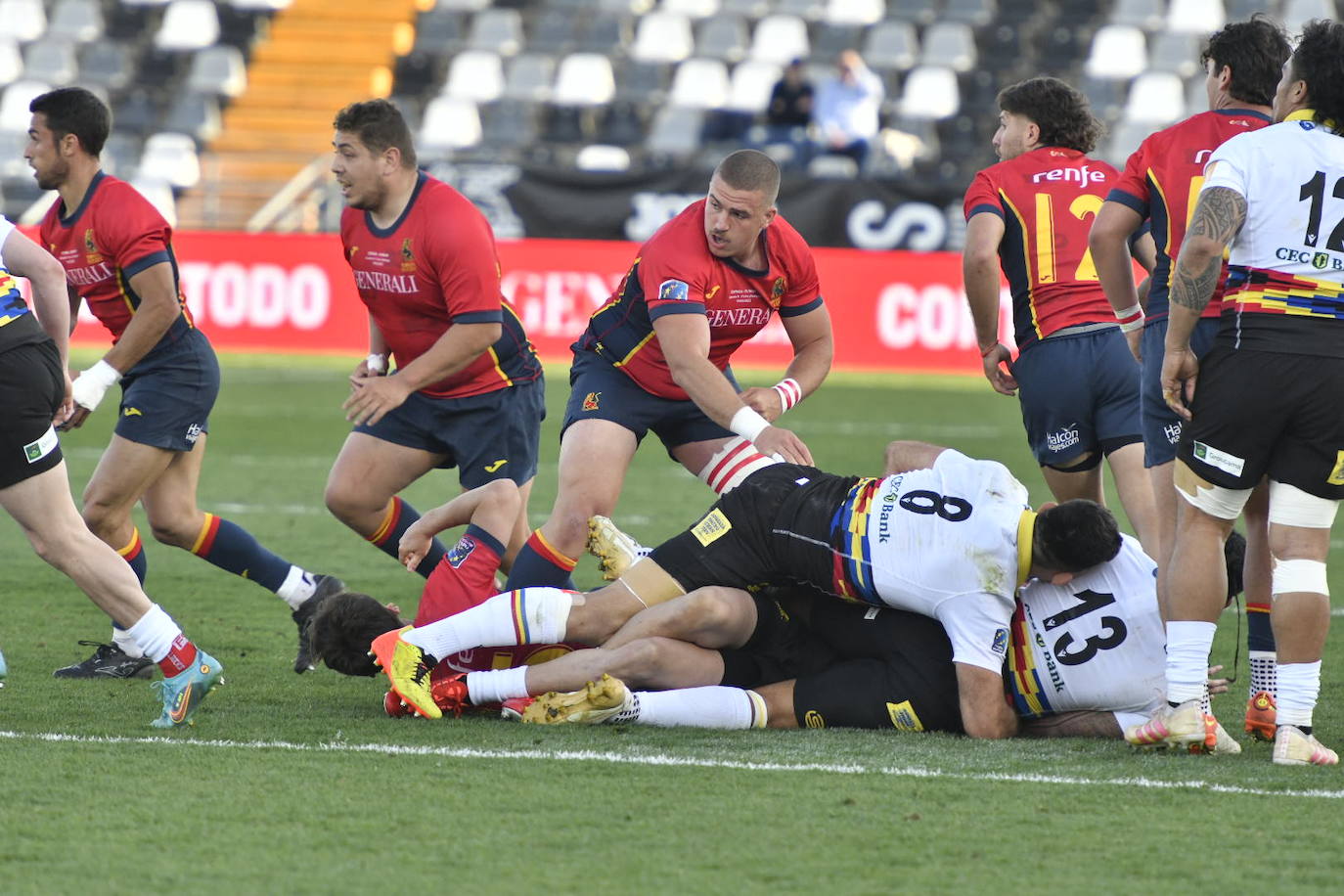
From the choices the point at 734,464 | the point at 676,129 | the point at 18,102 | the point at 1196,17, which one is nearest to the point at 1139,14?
the point at 1196,17

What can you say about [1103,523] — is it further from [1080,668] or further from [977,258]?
[977,258]

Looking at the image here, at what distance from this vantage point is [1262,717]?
5.71 metres

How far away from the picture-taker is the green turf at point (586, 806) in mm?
4059

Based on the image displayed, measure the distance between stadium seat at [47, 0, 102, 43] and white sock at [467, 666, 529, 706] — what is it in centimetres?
2266

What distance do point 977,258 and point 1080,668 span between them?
194cm

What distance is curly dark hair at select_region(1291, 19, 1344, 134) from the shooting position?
5.16 meters

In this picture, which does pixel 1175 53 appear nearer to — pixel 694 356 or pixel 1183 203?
pixel 1183 203

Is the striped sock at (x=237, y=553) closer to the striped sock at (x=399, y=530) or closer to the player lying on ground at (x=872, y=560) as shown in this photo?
the striped sock at (x=399, y=530)

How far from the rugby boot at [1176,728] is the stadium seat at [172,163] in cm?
1966

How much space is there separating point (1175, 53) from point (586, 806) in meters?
21.3

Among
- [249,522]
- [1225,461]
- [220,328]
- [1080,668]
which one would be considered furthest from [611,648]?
[220,328]

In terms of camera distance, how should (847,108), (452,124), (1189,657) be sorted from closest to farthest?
(1189,657) < (847,108) < (452,124)

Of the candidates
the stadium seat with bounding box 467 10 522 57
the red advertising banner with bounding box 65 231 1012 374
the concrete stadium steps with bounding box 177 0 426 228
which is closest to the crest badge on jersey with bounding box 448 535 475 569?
the red advertising banner with bounding box 65 231 1012 374

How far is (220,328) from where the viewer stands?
20.5 metres
